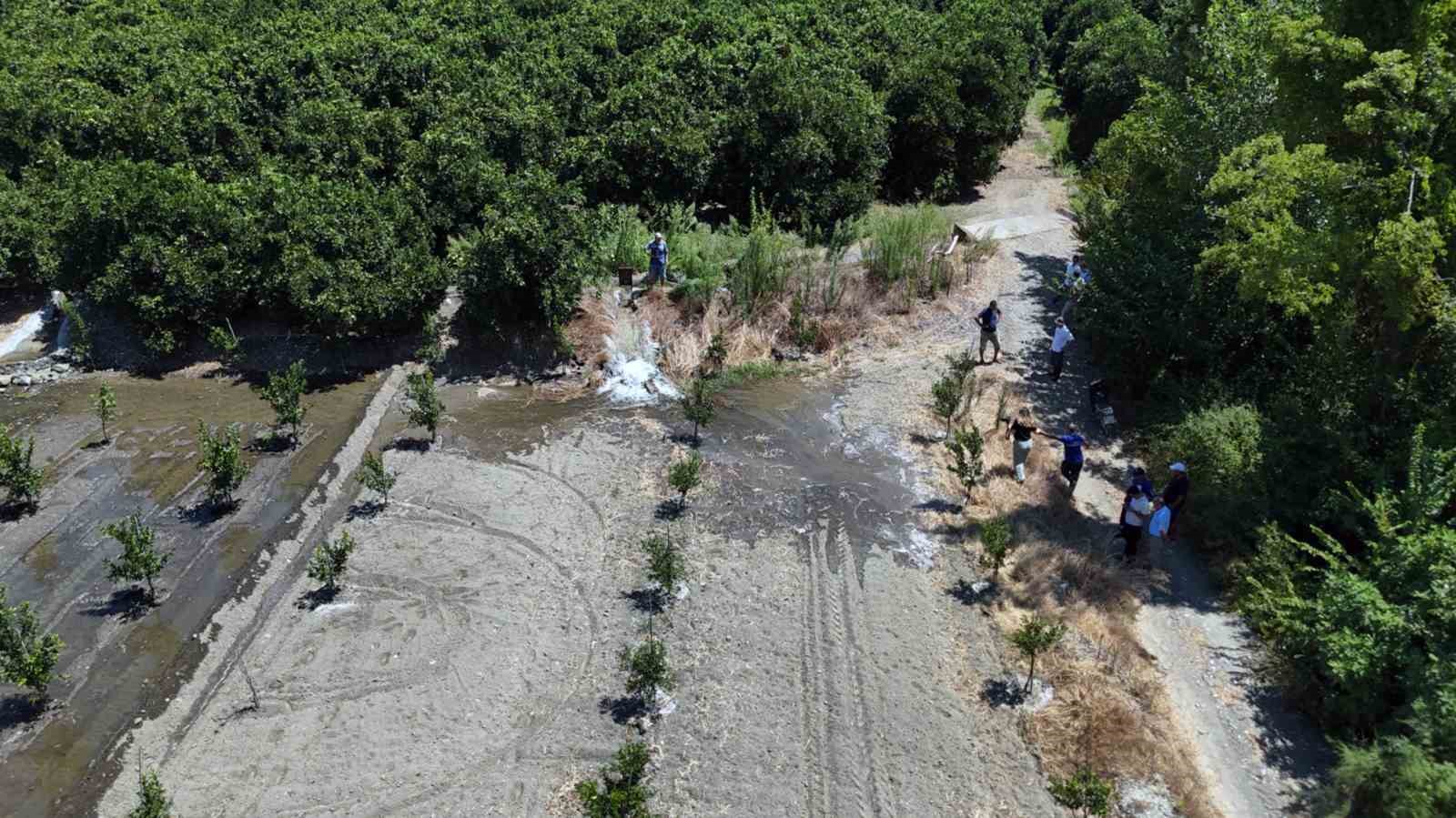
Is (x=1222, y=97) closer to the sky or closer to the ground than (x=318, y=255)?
closer to the sky

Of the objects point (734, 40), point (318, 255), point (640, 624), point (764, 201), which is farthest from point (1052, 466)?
point (734, 40)

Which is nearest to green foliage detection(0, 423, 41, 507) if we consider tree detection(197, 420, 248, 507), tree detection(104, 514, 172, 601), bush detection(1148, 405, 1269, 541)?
tree detection(197, 420, 248, 507)

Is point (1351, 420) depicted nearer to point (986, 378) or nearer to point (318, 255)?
point (986, 378)

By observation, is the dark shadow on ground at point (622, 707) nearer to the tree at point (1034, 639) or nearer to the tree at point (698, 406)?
the tree at point (1034, 639)

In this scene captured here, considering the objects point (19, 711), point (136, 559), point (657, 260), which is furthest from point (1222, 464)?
point (19, 711)

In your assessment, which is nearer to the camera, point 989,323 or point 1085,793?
point 1085,793

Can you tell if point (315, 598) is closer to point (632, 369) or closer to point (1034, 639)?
point (632, 369)
